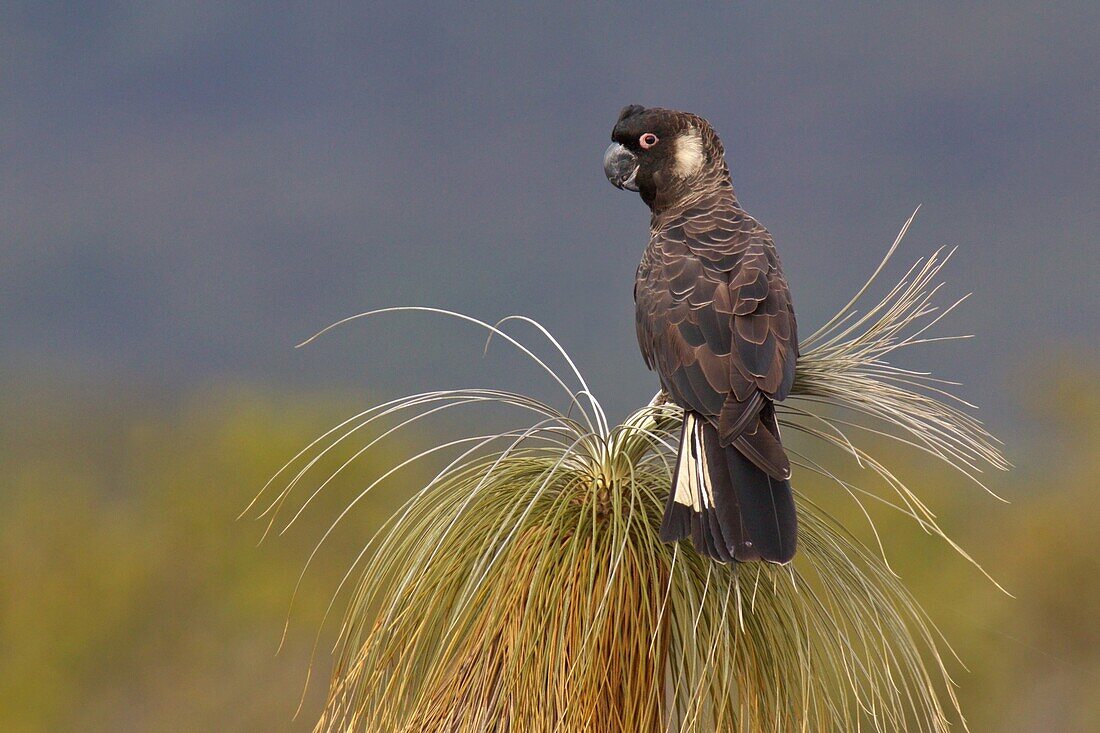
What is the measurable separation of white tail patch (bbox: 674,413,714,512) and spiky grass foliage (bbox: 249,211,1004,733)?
0.30 feet

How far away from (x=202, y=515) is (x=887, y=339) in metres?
18.9

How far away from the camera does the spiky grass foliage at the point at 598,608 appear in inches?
94.0

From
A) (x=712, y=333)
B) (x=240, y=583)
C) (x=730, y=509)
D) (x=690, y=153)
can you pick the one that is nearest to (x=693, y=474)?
(x=730, y=509)

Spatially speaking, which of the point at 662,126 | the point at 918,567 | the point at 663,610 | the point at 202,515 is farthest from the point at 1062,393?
the point at 663,610

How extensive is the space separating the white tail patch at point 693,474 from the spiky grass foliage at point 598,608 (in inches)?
3.6

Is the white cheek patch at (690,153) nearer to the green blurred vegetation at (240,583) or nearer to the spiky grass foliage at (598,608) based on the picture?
the spiky grass foliage at (598,608)

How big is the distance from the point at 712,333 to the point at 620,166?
4.14ft

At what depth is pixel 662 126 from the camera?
373 centimetres

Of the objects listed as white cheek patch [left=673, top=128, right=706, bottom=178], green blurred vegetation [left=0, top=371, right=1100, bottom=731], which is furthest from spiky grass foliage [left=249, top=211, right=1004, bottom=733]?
green blurred vegetation [left=0, top=371, right=1100, bottom=731]

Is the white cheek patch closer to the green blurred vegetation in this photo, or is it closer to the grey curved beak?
the grey curved beak

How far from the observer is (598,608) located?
2.31m

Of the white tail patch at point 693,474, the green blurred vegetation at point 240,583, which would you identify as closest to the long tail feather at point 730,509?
the white tail patch at point 693,474

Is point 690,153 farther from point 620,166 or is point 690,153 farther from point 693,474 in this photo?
point 693,474

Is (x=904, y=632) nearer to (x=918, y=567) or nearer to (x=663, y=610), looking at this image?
(x=663, y=610)
